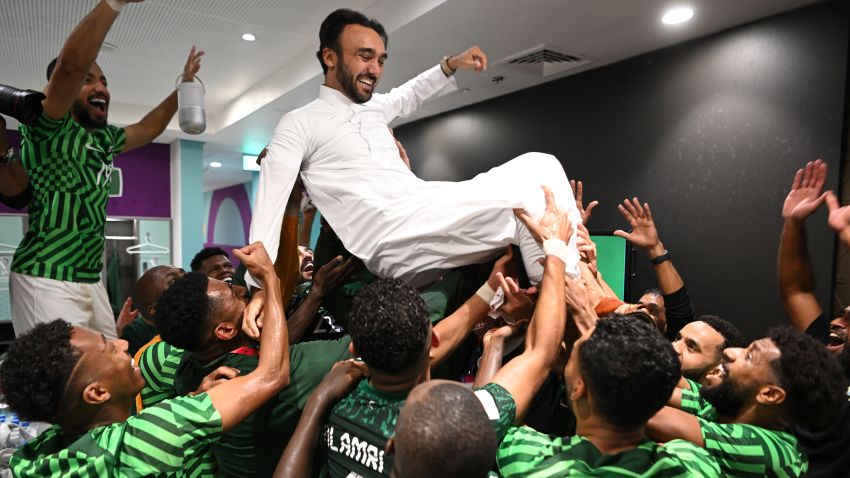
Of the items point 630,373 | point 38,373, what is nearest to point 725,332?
point 630,373

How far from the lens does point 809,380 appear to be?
4.18 ft

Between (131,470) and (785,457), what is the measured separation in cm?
141

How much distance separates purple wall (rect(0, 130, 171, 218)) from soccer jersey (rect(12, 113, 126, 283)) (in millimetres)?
5673

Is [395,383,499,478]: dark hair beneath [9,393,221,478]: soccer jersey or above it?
above

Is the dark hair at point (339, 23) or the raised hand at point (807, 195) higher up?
the dark hair at point (339, 23)

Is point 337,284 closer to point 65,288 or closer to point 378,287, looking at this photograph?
point 378,287

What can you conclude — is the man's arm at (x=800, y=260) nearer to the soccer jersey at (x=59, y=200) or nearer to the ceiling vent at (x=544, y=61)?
the ceiling vent at (x=544, y=61)

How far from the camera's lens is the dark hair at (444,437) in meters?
0.85

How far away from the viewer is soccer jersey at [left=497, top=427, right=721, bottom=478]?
38.0 inches

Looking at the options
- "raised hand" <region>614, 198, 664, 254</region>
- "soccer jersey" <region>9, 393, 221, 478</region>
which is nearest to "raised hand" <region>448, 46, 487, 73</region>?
"raised hand" <region>614, 198, 664, 254</region>

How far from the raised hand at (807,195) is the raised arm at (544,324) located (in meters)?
1.43

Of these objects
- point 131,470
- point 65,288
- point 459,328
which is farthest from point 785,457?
point 65,288

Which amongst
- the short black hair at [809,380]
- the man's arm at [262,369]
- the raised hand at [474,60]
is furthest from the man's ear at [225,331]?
the short black hair at [809,380]

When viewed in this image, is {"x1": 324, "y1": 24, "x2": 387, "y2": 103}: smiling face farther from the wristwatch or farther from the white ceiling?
the white ceiling
